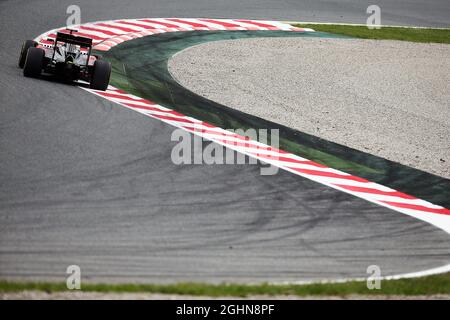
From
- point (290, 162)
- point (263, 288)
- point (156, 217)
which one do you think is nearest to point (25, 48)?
point (290, 162)

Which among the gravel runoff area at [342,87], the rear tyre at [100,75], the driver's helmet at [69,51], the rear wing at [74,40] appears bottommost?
the gravel runoff area at [342,87]

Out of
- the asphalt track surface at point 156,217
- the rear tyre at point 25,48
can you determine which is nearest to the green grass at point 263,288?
the asphalt track surface at point 156,217

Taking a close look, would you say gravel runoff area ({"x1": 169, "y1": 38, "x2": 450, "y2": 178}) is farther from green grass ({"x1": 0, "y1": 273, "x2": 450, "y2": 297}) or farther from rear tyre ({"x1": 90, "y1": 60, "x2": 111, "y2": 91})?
green grass ({"x1": 0, "y1": 273, "x2": 450, "y2": 297})

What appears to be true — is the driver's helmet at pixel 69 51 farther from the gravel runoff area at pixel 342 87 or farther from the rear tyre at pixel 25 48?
the gravel runoff area at pixel 342 87

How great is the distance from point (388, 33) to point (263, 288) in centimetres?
2055

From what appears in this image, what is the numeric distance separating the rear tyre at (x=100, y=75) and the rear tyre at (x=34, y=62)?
100cm

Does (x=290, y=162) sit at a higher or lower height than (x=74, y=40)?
lower

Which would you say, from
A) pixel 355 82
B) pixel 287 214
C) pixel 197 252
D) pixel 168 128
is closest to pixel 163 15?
pixel 355 82

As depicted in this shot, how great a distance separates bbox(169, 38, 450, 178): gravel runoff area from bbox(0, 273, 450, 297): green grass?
18.1 ft

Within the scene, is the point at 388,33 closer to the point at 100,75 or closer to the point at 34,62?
the point at 100,75

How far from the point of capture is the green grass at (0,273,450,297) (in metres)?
7.06

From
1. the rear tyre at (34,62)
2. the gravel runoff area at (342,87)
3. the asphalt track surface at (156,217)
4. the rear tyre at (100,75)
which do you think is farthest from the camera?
the gravel runoff area at (342,87)

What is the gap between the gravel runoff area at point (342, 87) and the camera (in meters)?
15.5

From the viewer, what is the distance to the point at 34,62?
15.0m
